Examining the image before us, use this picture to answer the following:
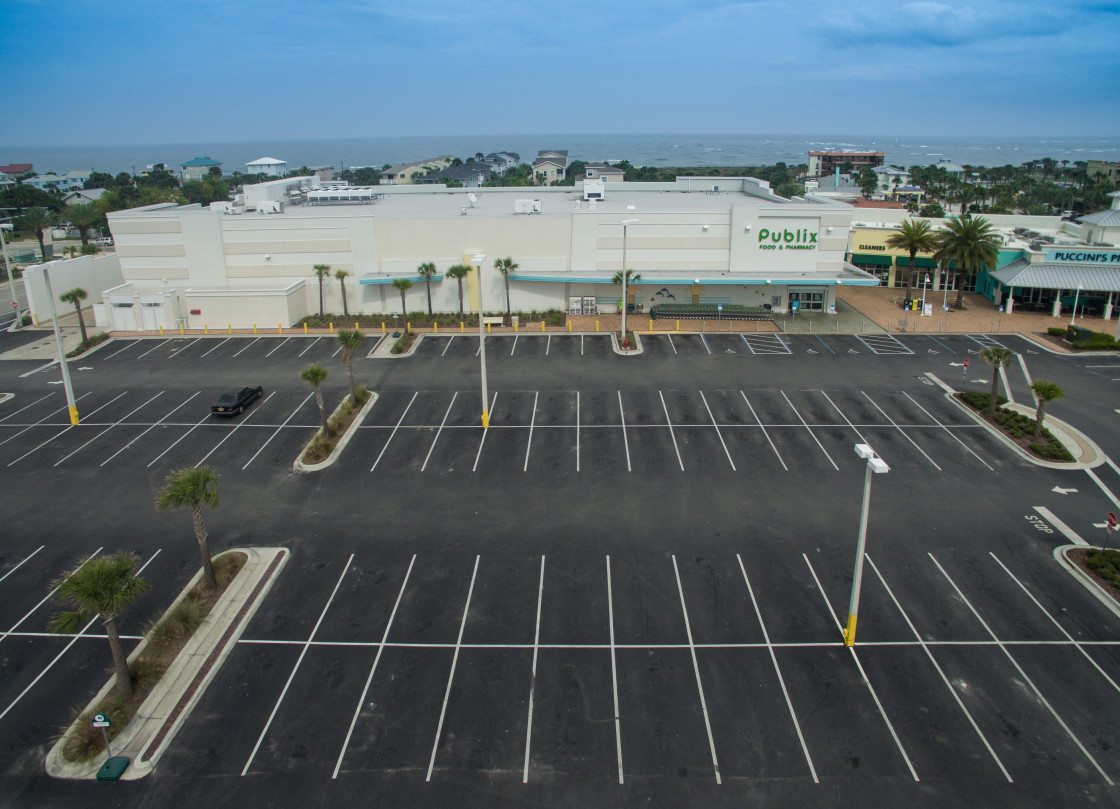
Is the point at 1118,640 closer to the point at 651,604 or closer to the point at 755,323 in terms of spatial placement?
the point at 651,604

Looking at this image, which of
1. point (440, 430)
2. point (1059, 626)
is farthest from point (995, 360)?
point (440, 430)

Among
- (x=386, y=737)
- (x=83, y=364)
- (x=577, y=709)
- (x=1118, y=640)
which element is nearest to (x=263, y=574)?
(x=386, y=737)

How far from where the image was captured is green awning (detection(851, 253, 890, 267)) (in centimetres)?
6556

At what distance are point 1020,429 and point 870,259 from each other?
122 feet

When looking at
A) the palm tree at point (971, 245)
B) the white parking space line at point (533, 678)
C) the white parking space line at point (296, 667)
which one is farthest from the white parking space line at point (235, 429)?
the palm tree at point (971, 245)

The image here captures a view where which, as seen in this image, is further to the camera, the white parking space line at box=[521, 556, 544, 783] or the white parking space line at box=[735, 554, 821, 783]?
the white parking space line at box=[735, 554, 821, 783]

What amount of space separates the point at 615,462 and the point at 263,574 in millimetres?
14798

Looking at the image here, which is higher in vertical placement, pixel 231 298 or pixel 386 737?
pixel 231 298

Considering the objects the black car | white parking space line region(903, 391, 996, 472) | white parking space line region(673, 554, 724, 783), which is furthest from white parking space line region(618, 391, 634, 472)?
the black car

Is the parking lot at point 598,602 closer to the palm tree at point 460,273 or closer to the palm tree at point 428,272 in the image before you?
the palm tree at point 460,273

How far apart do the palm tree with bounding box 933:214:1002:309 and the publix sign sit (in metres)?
11.8

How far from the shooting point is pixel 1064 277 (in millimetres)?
52719

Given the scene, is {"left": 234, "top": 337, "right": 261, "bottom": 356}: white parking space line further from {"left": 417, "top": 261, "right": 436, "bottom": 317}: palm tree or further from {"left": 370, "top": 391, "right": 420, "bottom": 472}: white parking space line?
{"left": 370, "top": 391, "right": 420, "bottom": 472}: white parking space line

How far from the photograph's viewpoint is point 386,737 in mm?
16938
